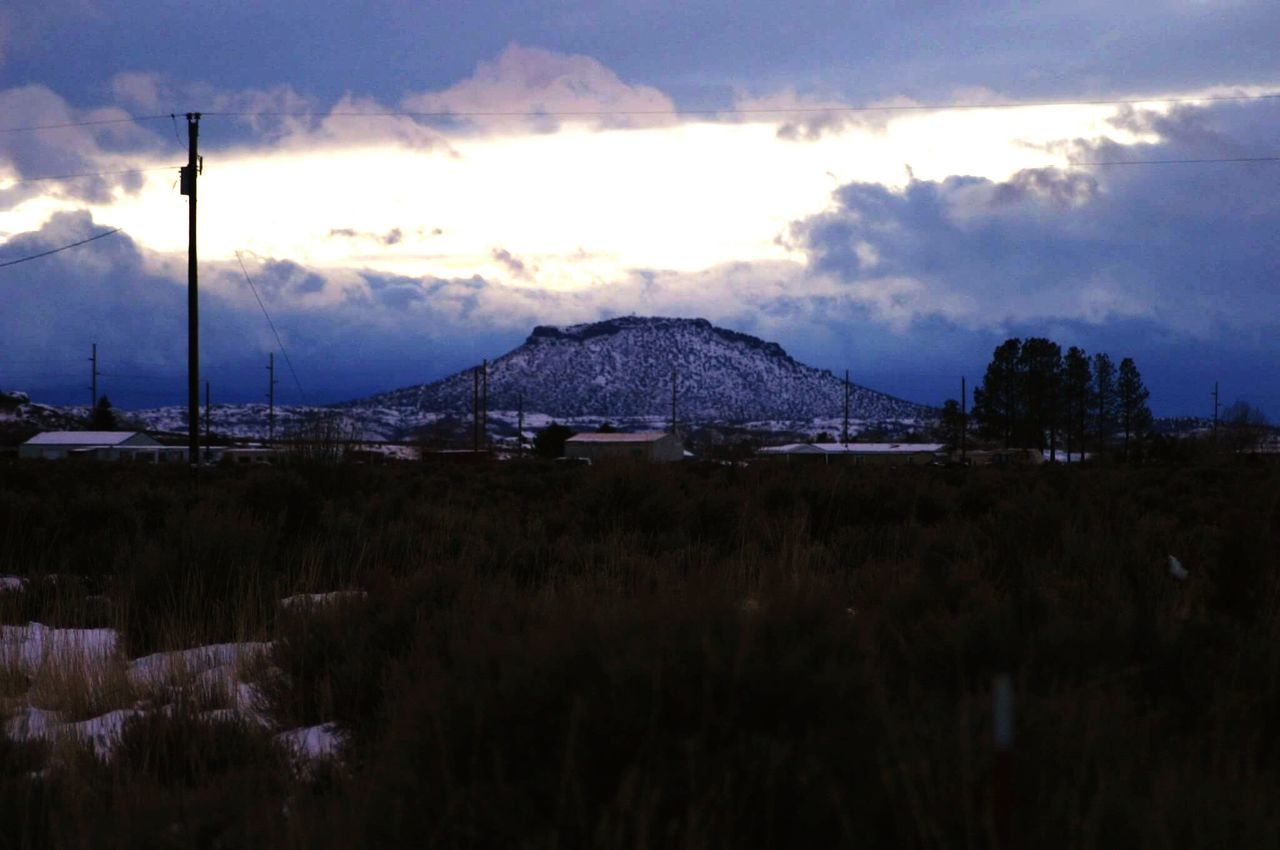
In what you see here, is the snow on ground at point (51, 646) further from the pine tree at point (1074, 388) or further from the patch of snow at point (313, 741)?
the pine tree at point (1074, 388)

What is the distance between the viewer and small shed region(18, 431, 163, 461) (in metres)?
85.7

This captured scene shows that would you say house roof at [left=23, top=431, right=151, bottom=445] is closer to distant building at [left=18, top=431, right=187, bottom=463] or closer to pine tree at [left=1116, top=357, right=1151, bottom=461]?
distant building at [left=18, top=431, right=187, bottom=463]

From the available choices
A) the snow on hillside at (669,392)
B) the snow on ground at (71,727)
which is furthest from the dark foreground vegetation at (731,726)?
the snow on hillside at (669,392)

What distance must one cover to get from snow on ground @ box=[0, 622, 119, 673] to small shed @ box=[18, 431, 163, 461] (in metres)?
79.9

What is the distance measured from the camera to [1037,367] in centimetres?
9438

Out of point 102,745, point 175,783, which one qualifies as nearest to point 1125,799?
point 175,783

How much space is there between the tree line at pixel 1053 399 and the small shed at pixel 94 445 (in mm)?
69483

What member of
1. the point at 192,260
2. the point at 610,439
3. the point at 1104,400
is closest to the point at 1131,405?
the point at 1104,400

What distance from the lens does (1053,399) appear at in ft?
310

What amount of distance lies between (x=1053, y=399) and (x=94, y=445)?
8097cm

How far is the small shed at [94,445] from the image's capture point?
3374 inches

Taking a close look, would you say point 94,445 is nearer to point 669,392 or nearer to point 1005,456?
point 1005,456

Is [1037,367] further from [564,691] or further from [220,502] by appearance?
[564,691]

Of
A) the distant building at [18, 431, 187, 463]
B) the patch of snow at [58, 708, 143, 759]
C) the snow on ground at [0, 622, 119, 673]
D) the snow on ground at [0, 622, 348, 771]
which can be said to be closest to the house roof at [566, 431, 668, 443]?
the distant building at [18, 431, 187, 463]
